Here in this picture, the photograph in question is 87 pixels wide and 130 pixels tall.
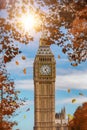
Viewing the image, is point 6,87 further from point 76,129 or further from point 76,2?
point 76,129

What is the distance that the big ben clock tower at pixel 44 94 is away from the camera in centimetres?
15925

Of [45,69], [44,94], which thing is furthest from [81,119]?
[45,69]

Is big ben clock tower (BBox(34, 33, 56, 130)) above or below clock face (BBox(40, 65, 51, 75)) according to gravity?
below

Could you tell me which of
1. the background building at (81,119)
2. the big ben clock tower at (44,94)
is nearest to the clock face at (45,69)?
the big ben clock tower at (44,94)

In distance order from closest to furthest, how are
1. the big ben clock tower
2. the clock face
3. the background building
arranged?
the background building → the big ben clock tower → the clock face

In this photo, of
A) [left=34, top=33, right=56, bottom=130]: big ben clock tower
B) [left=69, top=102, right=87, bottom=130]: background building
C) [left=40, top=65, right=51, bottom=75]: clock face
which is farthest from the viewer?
[left=40, top=65, right=51, bottom=75]: clock face

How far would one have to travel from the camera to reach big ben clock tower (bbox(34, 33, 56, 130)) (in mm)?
159250

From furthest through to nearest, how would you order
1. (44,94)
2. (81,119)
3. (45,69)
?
1. (45,69)
2. (44,94)
3. (81,119)

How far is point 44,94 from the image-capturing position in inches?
6334

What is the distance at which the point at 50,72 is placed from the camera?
16200cm

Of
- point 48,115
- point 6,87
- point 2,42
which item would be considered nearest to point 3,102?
point 6,87

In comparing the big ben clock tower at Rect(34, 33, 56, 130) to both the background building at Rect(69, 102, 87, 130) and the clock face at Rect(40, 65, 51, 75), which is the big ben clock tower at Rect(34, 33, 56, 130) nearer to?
the clock face at Rect(40, 65, 51, 75)

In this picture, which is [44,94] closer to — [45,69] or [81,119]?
[45,69]

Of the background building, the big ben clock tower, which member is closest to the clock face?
the big ben clock tower
